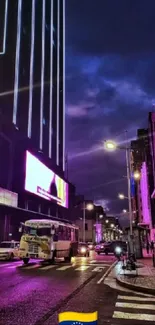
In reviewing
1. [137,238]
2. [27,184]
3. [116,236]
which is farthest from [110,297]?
[116,236]

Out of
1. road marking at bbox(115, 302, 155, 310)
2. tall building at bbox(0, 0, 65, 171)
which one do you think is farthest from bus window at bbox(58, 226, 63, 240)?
tall building at bbox(0, 0, 65, 171)

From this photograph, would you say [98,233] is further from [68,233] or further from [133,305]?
[133,305]

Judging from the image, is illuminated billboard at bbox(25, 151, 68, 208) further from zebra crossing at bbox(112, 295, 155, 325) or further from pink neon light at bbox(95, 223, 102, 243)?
pink neon light at bbox(95, 223, 102, 243)

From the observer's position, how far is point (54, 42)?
88562mm

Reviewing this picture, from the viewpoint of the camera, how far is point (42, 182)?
193 ft

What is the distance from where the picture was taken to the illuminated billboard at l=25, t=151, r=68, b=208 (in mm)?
52094

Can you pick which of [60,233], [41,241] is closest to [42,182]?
[60,233]

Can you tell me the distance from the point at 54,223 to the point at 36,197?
97.9 ft

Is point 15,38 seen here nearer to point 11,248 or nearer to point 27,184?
point 27,184

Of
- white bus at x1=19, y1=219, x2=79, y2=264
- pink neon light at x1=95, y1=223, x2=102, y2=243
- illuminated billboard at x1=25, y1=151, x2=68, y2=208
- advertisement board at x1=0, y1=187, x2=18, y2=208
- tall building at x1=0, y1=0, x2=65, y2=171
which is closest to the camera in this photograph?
white bus at x1=19, y1=219, x2=79, y2=264

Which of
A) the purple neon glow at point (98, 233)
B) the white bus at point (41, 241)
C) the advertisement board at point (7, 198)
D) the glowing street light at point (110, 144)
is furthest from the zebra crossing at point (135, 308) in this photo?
the purple neon glow at point (98, 233)

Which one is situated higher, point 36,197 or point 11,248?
point 36,197

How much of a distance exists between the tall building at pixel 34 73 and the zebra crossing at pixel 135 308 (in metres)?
36.9

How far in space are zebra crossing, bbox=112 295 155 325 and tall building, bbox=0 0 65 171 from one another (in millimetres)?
36881
